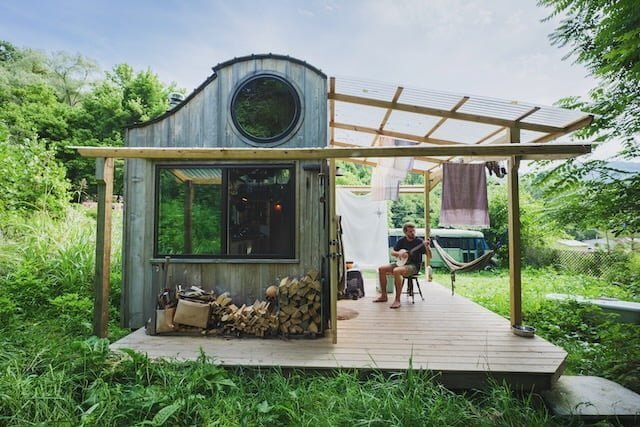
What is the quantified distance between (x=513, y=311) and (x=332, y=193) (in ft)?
8.22

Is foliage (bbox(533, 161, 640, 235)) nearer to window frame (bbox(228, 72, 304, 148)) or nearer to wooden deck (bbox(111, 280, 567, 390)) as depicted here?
wooden deck (bbox(111, 280, 567, 390))

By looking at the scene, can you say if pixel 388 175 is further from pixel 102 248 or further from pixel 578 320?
pixel 102 248

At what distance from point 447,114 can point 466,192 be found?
1075 millimetres

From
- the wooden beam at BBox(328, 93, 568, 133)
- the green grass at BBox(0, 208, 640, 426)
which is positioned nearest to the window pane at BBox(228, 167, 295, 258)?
the wooden beam at BBox(328, 93, 568, 133)

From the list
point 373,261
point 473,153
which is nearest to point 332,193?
point 473,153

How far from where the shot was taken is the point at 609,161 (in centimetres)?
364

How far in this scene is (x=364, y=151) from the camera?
3.15 m

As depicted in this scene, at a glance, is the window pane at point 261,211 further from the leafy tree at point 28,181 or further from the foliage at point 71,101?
the foliage at point 71,101

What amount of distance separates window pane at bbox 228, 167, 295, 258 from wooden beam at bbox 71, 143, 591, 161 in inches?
29.7

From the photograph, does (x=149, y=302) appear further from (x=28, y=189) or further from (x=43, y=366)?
(x=28, y=189)

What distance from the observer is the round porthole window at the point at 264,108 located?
4.17 meters

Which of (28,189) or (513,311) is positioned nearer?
(513,311)

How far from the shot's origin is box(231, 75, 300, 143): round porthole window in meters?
4.17

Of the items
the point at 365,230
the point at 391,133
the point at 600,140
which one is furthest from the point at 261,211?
the point at 365,230
